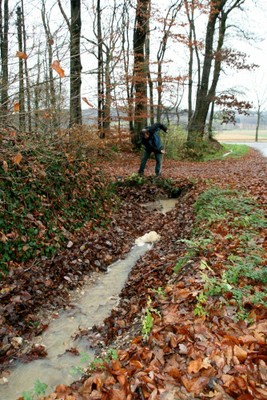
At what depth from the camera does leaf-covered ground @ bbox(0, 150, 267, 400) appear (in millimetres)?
2395

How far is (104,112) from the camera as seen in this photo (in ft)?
49.9

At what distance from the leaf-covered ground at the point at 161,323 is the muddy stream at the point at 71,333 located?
179mm

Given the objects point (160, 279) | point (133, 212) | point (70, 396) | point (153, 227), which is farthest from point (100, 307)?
point (133, 212)

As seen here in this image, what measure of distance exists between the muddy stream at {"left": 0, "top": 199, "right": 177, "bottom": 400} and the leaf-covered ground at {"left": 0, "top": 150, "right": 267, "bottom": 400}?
0.18 m

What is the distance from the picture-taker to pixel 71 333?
4.37 m

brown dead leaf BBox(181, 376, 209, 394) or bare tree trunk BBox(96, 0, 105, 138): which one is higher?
bare tree trunk BBox(96, 0, 105, 138)

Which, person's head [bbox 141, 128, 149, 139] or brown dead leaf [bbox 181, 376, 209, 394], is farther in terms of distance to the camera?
person's head [bbox 141, 128, 149, 139]

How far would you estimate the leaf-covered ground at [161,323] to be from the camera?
2.39m

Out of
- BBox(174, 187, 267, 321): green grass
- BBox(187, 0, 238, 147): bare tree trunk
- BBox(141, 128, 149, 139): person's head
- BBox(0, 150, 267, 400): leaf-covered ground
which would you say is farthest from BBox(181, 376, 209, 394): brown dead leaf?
A: BBox(187, 0, 238, 147): bare tree trunk

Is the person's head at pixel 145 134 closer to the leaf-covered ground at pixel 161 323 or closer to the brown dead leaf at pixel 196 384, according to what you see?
the leaf-covered ground at pixel 161 323

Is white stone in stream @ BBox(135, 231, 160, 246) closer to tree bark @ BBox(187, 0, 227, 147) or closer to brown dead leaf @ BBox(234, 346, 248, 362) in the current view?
brown dead leaf @ BBox(234, 346, 248, 362)

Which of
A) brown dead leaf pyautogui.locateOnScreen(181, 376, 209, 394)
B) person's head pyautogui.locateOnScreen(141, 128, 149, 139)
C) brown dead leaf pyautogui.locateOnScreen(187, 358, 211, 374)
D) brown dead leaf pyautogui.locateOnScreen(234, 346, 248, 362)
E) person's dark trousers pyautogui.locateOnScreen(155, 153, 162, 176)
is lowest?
brown dead leaf pyautogui.locateOnScreen(181, 376, 209, 394)

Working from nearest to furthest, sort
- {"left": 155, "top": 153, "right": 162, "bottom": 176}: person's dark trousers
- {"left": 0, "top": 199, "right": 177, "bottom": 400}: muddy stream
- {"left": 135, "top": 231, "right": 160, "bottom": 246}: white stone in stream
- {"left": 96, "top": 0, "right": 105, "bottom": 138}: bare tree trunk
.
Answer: {"left": 0, "top": 199, "right": 177, "bottom": 400}: muddy stream
{"left": 135, "top": 231, "right": 160, "bottom": 246}: white stone in stream
{"left": 155, "top": 153, "right": 162, "bottom": 176}: person's dark trousers
{"left": 96, "top": 0, "right": 105, "bottom": 138}: bare tree trunk

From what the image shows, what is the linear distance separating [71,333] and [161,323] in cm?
172
